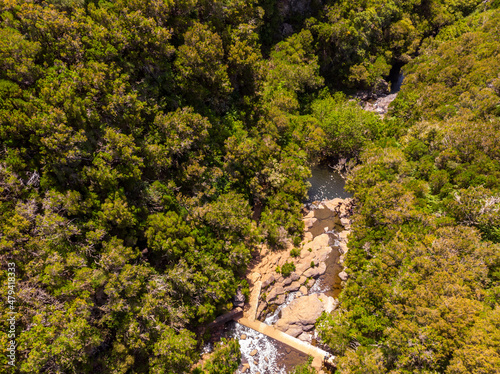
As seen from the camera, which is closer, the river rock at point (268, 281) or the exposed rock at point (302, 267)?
the river rock at point (268, 281)

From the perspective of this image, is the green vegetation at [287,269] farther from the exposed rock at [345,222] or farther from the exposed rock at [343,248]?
the exposed rock at [345,222]

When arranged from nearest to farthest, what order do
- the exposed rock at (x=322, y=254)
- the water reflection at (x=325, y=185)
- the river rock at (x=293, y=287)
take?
1. the river rock at (x=293, y=287)
2. the exposed rock at (x=322, y=254)
3. the water reflection at (x=325, y=185)

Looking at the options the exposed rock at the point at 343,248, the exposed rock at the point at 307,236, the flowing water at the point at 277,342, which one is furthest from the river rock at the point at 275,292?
the exposed rock at the point at 343,248

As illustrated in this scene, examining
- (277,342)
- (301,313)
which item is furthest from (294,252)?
(277,342)

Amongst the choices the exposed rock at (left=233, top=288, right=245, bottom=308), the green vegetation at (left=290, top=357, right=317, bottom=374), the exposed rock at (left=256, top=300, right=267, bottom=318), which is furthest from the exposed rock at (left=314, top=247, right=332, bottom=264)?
the green vegetation at (left=290, top=357, right=317, bottom=374)

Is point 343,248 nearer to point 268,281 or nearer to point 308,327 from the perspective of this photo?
point 268,281

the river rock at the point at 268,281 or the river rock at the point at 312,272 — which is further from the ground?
the river rock at the point at 312,272

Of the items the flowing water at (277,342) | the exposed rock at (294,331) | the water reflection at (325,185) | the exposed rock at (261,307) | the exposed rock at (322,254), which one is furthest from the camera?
the water reflection at (325,185)

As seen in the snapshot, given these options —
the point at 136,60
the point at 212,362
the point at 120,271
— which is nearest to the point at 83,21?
the point at 136,60
